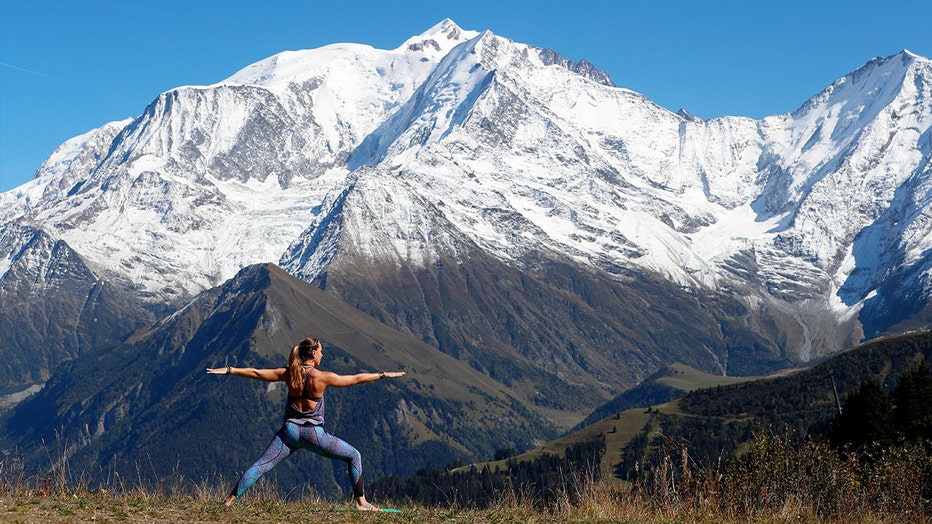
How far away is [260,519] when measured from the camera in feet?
68.0

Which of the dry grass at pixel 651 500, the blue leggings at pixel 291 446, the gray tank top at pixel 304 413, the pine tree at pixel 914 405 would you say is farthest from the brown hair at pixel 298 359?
the pine tree at pixel 914 405

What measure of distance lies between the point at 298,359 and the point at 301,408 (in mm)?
968

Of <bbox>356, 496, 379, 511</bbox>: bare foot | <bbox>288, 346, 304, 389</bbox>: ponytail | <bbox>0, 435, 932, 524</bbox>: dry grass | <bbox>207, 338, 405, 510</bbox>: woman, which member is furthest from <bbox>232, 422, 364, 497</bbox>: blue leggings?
<bbox>356, 496, 379, 511</bbox>: bare foot

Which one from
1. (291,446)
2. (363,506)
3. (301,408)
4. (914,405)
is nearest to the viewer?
(301,408)

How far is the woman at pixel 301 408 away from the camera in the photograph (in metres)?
21.7

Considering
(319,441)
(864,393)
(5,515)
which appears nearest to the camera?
(5,515)

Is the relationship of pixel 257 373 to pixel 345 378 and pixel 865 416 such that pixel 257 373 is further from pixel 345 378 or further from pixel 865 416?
pixel 865 416

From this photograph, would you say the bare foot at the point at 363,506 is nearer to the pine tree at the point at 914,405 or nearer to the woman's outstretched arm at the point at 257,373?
the woman's outstretched arm at the point at 257,373

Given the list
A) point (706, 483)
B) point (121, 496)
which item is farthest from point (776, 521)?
point (121, 496)

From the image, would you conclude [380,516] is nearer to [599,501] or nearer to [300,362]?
[300,362]

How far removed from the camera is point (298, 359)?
860 inches

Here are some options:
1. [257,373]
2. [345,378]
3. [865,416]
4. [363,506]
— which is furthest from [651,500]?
[865,416]

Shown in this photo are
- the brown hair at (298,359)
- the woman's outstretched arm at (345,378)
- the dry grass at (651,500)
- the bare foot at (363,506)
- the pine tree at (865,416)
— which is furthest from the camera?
the pine tree at (865,416)

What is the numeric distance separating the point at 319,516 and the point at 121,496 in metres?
4.99
